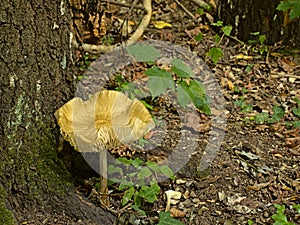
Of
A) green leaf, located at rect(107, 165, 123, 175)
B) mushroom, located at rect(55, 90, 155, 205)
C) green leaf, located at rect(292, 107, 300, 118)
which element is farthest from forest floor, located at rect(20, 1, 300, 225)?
mushroom, located at rect(55, 90, 155, 205)

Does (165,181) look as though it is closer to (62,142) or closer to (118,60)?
(62,142)

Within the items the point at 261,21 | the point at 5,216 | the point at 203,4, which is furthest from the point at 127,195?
the point at 203,4

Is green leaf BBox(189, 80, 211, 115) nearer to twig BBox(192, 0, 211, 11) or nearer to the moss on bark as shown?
the moss on bark

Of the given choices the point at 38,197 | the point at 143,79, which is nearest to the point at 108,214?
the point at 38,197

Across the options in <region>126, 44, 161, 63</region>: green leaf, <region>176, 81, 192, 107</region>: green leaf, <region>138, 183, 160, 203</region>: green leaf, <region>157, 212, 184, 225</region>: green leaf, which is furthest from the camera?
<region>176, 81, 192, 107</region>: green leaf

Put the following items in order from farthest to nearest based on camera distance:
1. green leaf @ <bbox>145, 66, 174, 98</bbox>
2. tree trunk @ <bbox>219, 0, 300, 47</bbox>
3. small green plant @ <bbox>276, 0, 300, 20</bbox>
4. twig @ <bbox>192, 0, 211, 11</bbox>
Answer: twig @ <bbox>192, 0, 211, 11</bbox> < tree trunk @ <bbox>219, 0, 300, 47</bbox> < small green plant @ <bbox>276, 0, 300, 20</bbox> < green leaf @ <bbox>145, 66, 174, 98</bbox>

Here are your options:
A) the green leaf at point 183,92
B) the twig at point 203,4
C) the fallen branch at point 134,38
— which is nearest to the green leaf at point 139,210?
the green leaf at point 183,92

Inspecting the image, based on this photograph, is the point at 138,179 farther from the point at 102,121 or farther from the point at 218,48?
the point at 218,48
